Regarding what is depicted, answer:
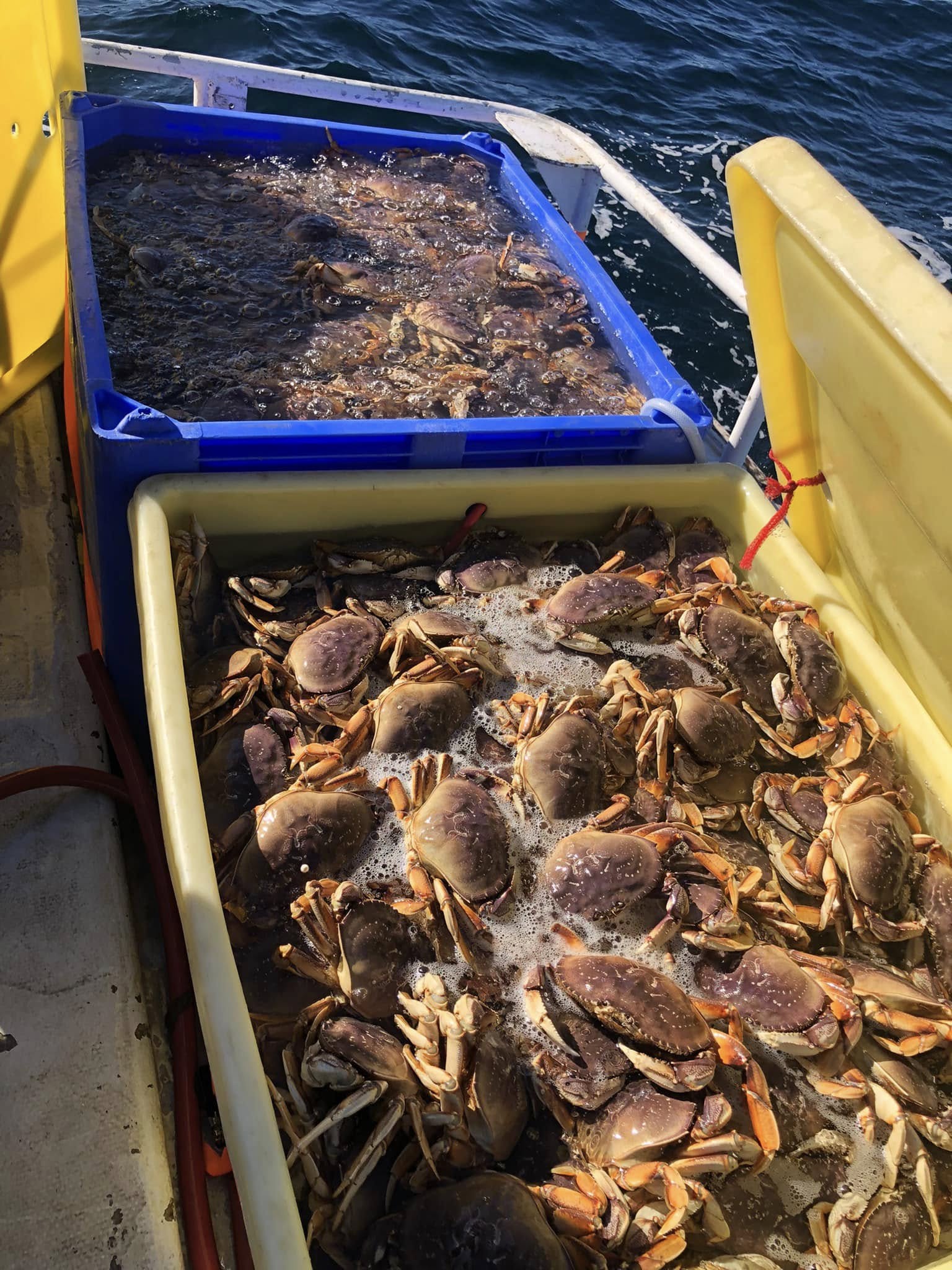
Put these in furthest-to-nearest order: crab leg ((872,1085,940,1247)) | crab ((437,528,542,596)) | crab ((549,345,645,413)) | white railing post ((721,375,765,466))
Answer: crab ((549,345,645,413))
white railing post ((721,375,765,466))
crab ((437,528,542,596))
crab leg ((872,1085,940,1247))

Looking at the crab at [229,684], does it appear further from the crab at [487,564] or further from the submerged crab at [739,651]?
the submerged crab at [739,651]

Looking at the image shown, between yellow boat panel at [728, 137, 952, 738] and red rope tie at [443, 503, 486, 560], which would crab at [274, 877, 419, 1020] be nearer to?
red rope tie at [443, 503, 486, 560]

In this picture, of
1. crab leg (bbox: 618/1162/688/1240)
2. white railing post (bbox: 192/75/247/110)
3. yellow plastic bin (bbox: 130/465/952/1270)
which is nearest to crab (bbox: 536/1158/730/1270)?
crab leg (bbox: 618/1162/688/1240)

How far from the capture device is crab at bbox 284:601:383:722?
2.38m

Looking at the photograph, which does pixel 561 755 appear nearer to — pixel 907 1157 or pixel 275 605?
pixel 275 605

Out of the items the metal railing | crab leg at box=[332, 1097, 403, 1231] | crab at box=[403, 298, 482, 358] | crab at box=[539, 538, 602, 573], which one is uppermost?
the metal railing

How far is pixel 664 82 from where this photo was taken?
10.2 meters

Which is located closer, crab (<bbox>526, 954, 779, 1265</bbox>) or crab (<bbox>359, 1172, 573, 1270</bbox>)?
crab (<bbox>359, 1172, 573, 1270</bbox>)

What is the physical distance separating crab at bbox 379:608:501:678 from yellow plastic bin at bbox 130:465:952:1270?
0.40 meters

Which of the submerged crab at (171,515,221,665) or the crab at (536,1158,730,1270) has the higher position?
the submerged crab at (171,515,221,665)

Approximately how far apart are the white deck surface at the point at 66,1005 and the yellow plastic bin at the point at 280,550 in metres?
0.66

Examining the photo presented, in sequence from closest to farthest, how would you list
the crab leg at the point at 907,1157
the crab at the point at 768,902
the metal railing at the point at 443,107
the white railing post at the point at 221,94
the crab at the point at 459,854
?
the crab leg at the point at 907,1157
the crab at the point at 459,854
the crab at the point at 768,902
the metal railing at the point at 443,107
the white railing post at the point at 221,94

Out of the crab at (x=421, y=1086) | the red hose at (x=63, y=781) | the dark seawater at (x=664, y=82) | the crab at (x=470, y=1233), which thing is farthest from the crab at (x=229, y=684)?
the dark seawater at (x=664, y=82)

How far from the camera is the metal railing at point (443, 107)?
428cm
